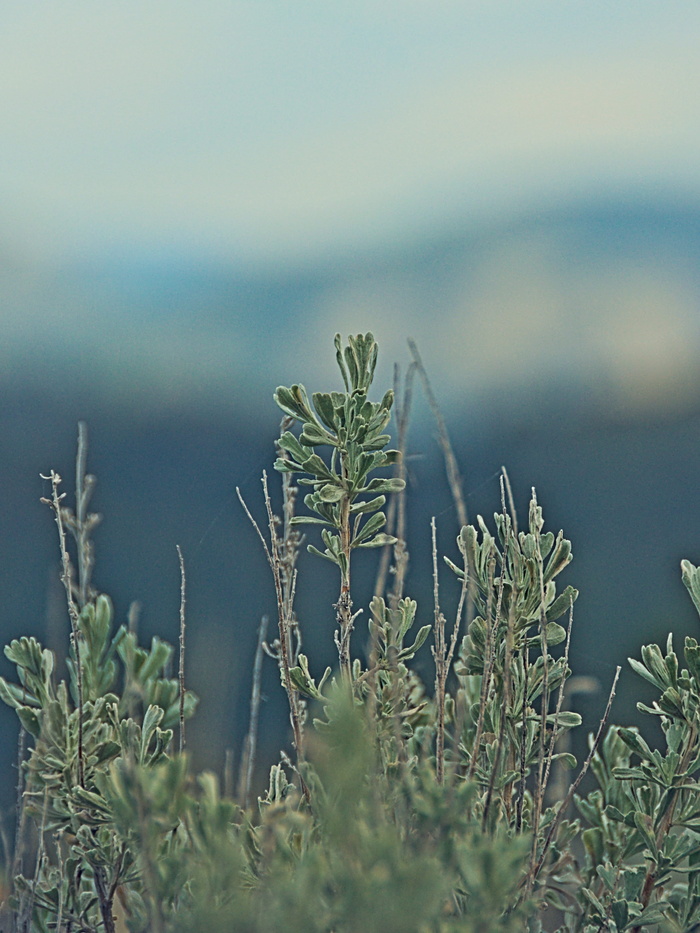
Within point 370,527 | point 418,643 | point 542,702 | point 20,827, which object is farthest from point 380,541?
point 20,827

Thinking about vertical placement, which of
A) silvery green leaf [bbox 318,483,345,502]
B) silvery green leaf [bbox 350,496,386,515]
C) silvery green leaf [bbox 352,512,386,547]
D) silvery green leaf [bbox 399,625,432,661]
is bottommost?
silvery green leaf [bbox 399,625,432,661]

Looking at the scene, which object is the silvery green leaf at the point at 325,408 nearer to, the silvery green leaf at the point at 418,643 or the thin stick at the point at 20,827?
the silvery green leaf at the point at 418,643

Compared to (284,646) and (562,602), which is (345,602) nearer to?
(284,646)

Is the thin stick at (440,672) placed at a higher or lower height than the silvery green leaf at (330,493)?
lower

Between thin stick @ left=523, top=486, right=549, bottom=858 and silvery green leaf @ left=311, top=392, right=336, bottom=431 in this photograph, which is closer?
thin stick @ left=523, top=486, right=549, bottom=858

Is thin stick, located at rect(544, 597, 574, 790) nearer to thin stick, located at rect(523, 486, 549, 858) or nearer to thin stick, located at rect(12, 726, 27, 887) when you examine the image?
thin stick, located at rect(523, 486, 549, 858)

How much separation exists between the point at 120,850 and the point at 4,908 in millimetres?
236

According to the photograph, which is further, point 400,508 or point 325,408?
point 325,408

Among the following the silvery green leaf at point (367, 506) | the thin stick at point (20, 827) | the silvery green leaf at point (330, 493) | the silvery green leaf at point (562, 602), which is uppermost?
the silvery green leaf at point (330, 493)

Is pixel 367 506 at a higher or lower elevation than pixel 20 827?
higher

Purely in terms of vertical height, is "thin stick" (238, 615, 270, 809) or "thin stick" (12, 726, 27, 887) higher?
"thin stick" (238, 615, 270, 809)

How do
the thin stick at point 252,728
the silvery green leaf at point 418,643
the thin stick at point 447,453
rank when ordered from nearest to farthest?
the thin stick at point 447,453, the thin stick at point 252,728, the silvery green leaf at point 418,643

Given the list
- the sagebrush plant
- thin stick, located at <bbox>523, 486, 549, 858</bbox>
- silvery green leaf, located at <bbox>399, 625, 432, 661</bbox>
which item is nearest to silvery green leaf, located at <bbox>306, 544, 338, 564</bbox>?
the sagebrush plant

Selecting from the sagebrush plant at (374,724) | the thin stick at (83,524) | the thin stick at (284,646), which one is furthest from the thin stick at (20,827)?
the thin stick at (284,646)
